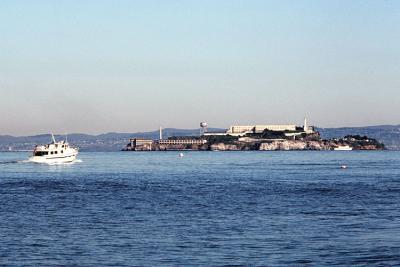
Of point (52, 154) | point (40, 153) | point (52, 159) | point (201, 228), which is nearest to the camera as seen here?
point (201, 228)

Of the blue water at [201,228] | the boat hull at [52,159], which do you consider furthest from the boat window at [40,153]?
the blue water at [201,228]

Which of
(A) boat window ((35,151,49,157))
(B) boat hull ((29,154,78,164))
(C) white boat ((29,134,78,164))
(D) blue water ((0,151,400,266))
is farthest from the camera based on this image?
(A) boat window ((35,151,49,157))

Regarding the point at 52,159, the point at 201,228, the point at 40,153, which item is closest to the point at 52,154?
the point at 52,159

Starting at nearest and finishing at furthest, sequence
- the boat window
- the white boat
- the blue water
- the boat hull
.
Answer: the blue water
the boat hull
the white boat
the boat window

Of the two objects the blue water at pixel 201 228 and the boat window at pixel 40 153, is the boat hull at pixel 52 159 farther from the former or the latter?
the blue water at pixel 201 228

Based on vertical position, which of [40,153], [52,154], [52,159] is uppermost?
[40,153]

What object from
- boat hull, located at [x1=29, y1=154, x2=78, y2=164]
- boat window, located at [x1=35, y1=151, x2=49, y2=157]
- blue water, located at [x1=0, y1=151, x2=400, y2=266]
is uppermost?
boat window, located at [x1=35, y1=151, x2=49, y2=157]

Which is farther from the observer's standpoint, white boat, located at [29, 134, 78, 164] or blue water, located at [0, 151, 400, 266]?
white boat, located at [29, 134, 78, 164]

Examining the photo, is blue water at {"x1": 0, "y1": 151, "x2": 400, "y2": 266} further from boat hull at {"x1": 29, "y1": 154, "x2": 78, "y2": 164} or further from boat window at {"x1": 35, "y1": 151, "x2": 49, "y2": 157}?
boat window at {"x1": 35, "y1": 151, "x2": 49, "y2": 157}

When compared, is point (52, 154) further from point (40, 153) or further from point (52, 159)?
point (40, 153)

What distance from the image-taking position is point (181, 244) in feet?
131

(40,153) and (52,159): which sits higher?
(40,153)

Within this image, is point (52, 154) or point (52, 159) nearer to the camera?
point (52, 154)

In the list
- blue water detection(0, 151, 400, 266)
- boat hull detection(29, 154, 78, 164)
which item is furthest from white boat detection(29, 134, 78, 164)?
blue water detection(0, 151, 400, 266)
